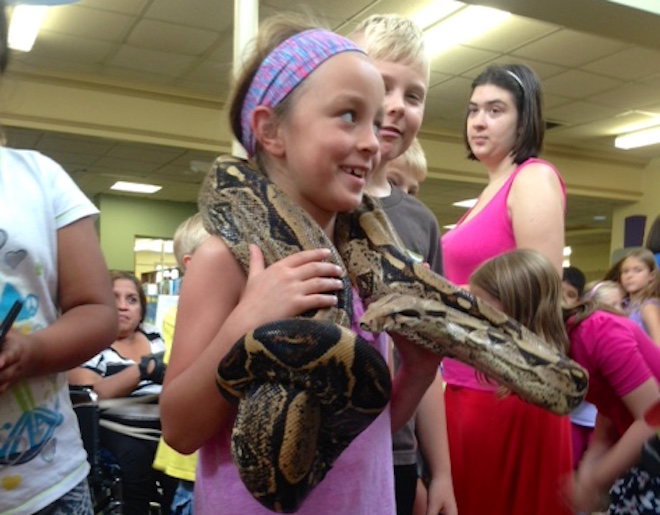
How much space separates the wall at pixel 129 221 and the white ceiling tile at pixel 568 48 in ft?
29.5

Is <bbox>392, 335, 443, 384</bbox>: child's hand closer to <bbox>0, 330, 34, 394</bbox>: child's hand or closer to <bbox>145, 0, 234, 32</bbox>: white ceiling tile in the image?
<bbox>0, 330, 34, 394</bbox>: child's hand

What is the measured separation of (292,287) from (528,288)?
1.11 meters

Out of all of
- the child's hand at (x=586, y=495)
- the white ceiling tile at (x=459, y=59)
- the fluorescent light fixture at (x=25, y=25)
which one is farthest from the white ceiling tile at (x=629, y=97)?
the child's hand at (x=586, y=495)

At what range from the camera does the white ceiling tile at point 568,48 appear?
7.01 metres

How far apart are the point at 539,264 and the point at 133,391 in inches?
82.7

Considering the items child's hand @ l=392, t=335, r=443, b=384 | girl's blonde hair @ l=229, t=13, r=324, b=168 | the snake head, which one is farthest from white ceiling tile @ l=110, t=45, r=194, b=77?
the snake head

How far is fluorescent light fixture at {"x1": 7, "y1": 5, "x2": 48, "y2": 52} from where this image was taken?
248 inches

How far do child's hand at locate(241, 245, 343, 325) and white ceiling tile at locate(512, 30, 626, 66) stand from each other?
6.70 meters

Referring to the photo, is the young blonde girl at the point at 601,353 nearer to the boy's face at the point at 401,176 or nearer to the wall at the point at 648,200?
the boy's face at the point at 401,176

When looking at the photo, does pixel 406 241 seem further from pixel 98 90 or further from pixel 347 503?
pixel 98 90

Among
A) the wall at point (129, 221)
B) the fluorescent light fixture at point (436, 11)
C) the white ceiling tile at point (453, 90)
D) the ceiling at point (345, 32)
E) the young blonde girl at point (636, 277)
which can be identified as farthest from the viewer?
the wall at point (129, 221)

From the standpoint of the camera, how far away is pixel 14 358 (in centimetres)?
116

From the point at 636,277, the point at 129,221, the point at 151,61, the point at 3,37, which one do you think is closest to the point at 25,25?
the point at 151,61

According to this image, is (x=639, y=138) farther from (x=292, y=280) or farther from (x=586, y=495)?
(x=292, y=280)
